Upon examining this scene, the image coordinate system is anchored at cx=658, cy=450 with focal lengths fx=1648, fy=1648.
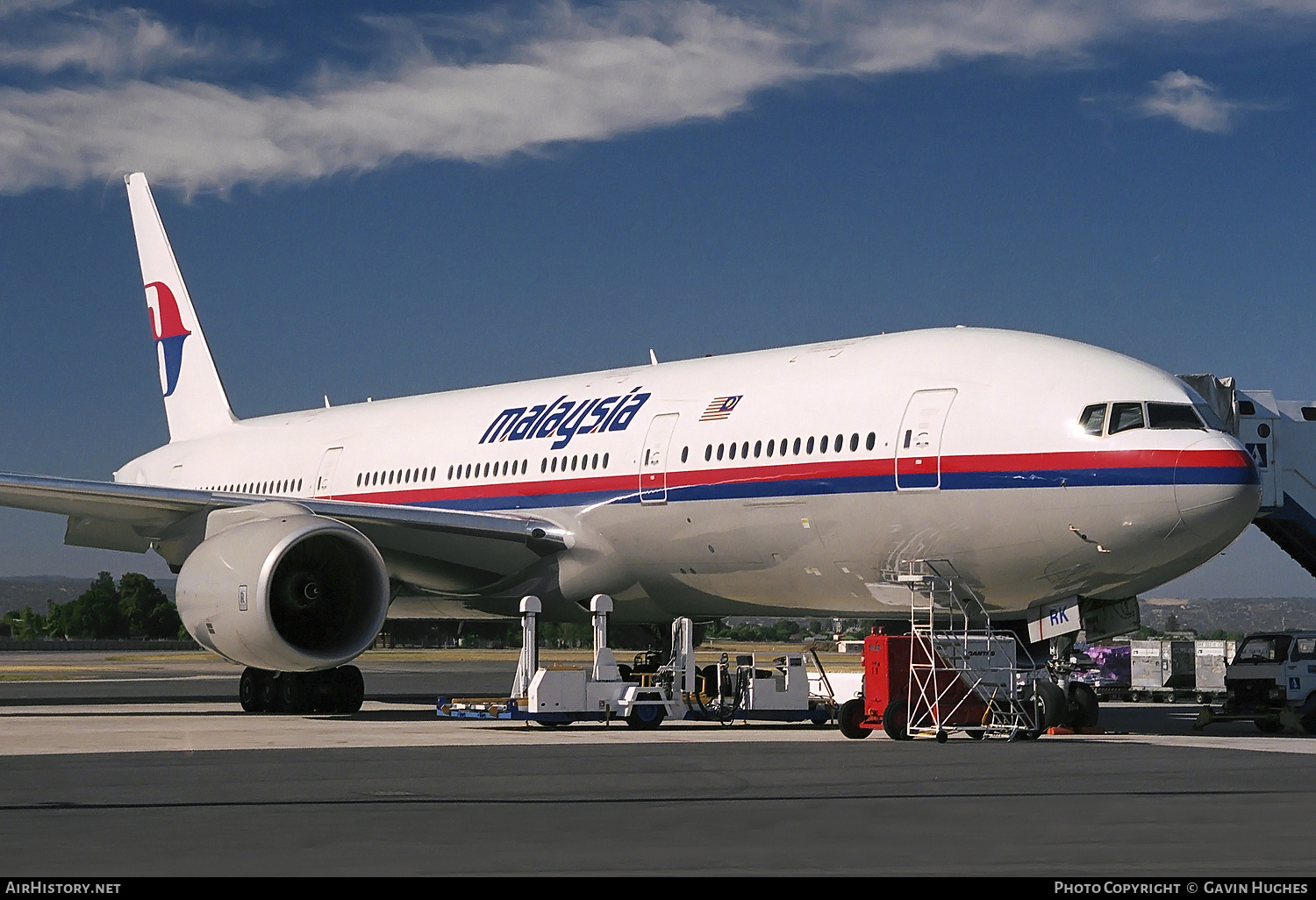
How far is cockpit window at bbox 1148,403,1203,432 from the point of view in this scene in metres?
15.6

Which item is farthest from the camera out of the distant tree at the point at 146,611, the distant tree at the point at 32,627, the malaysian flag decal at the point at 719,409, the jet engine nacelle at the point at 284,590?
the distant tree at the point at 32,627

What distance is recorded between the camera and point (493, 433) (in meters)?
22.1

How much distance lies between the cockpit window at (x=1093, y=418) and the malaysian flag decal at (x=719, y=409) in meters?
4.25

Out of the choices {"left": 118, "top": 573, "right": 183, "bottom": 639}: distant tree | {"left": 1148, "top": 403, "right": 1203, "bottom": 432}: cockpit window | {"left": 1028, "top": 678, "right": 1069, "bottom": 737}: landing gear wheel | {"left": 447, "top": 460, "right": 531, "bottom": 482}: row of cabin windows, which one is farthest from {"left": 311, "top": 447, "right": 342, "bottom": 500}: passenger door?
{"left": 118, "top": 573, "right": 183, "bottom": 639}: distant tree

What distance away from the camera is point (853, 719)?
1647cm

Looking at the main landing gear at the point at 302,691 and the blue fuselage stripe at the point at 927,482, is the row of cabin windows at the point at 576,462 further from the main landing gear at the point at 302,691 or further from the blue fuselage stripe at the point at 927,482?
the main landing gear at the point at 302,691

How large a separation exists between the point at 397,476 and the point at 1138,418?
11.2 metres

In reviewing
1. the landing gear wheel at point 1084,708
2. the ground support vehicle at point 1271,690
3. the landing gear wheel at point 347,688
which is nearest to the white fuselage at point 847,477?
the landing gear wheel at point 1084,708

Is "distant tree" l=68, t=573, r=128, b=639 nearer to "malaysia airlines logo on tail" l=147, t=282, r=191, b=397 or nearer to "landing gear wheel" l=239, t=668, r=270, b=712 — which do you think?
"malaysia airlines logo on tail" l=147, t=282, r=191, b=397

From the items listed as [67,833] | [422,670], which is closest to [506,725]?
[67,833]

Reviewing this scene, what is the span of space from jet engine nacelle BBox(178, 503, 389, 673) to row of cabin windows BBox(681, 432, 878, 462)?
153 inches

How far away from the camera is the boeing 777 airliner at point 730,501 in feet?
51.3

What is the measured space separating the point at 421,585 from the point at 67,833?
13119 mm
